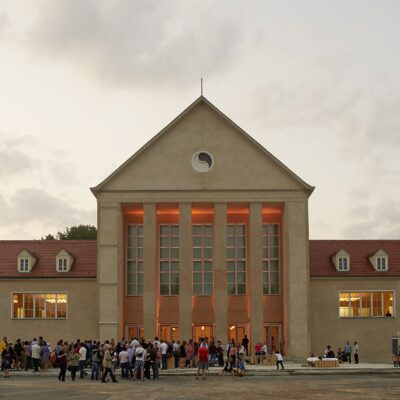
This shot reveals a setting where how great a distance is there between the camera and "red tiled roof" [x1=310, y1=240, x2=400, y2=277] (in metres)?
59.6

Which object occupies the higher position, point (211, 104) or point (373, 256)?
point (211, 104)

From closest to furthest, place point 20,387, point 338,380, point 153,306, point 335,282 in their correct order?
point 20,387 → point 338,380 → point 153,306 → point 335,282

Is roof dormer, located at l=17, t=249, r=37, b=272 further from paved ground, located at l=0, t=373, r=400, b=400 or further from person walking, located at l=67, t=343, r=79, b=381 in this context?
person walking, located at l=67, t=343, r=79, b=381

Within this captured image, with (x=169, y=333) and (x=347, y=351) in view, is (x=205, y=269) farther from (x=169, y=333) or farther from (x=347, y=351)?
(x=347, y=351)

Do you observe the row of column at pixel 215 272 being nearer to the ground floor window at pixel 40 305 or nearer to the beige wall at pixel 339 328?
the beige wall at pixel 339 328

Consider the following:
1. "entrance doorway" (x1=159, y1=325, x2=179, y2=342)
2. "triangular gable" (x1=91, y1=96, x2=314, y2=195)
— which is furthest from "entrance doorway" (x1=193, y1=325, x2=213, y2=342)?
"triangular gable" (x1=91, y1=96, x2=314, y2=195)

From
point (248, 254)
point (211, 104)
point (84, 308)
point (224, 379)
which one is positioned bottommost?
point (224, 379)

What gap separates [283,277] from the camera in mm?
57375

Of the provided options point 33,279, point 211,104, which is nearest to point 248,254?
point 211,104

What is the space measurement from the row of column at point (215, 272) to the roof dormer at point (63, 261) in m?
7.32

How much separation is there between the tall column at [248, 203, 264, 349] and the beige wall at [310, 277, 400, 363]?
476 centimetres

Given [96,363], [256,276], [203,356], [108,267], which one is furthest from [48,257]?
[203,356]

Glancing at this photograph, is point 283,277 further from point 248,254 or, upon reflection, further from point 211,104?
point 211,104

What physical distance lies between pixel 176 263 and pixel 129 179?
6.92 meters
